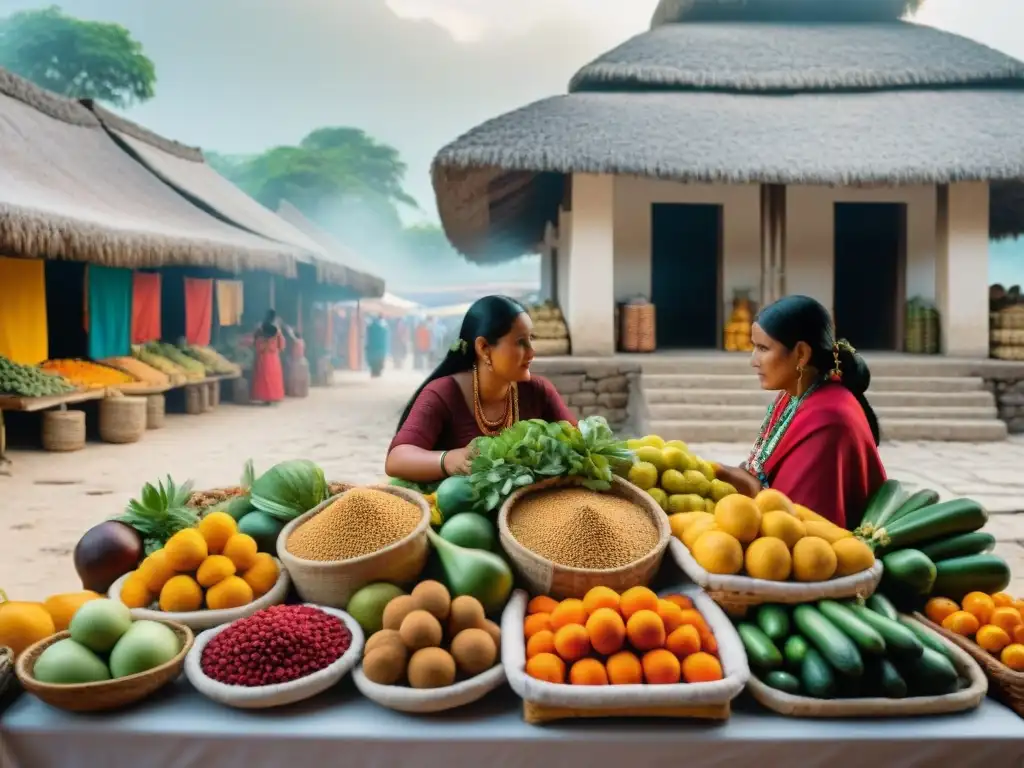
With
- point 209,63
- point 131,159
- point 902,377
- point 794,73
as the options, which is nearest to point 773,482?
point 902,377

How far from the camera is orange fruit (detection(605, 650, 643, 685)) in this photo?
5.68 feet

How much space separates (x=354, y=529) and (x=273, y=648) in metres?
0.34

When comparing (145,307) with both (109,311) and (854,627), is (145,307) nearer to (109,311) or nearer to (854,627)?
(109,311)

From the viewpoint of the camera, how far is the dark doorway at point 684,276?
41.7ft

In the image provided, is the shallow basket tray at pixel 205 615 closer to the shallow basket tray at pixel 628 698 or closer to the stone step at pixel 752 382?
the shallow basket tray at pixel 628 698

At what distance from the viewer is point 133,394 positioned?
1024 centimetres

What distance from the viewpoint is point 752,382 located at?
915cm

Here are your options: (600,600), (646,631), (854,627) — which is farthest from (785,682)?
(600,600)

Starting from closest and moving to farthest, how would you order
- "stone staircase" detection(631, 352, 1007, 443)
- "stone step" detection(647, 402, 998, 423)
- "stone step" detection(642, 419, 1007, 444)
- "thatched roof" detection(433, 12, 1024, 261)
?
"stone step" detection(642, 419, 1007, 444) → "stone staircase" detection(631, 352, 1007, 443) → "stone step" detection(647, 402, 998, 423) → "thatched roof" detection(433, 12, 1024, 261)

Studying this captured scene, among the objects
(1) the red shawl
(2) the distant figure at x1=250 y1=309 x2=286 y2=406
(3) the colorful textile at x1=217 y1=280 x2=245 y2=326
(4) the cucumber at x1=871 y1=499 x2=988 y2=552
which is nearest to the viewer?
(4) the cucumber at x1=871 y1=499 x2=988 y2=552

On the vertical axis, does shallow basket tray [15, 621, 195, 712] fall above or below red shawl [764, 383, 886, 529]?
below

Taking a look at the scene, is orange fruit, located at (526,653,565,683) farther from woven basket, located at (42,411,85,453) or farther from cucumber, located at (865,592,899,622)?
woven basket, located at (42,411,85,453)

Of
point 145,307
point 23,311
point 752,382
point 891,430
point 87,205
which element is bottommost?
point 891,430

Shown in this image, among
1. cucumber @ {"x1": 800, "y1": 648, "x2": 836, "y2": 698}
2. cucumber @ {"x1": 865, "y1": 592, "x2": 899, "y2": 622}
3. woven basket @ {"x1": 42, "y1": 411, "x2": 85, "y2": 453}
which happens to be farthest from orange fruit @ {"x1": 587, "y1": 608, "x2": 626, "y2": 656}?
woven basket @ {"x1": 42, "y1": 411, "x2": 85, "y2": 453}
